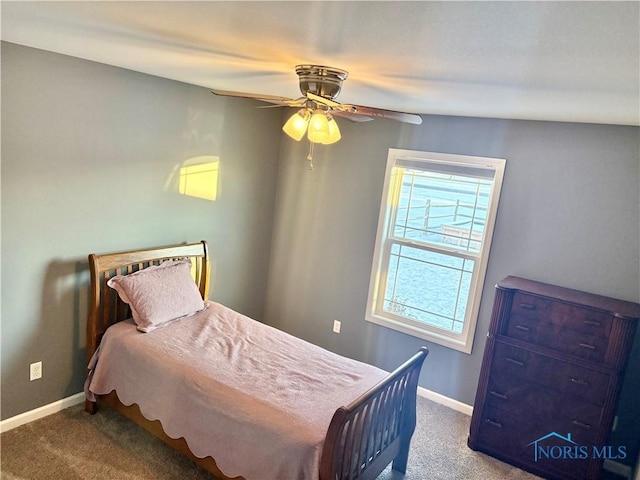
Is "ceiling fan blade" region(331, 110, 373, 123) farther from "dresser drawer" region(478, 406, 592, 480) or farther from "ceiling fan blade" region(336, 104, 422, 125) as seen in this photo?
"dresser drawer" region(478, 406, 592, 480)

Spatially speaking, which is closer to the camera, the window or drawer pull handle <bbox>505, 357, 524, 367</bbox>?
drawer pull handle <bbox>505, 357, 524, 367</bbox>

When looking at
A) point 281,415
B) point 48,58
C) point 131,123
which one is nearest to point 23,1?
point 48,58

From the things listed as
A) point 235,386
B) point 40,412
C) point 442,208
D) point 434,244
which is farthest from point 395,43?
point 40,412

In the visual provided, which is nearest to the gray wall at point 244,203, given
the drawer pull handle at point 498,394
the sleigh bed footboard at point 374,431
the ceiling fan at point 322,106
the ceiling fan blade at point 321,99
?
the drawer pull handle at point 498,394

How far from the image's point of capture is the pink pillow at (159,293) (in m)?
3.13

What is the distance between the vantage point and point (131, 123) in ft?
10.6

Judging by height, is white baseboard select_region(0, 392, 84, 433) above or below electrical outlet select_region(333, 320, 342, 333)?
below

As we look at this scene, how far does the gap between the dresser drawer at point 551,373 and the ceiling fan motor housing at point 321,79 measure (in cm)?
204

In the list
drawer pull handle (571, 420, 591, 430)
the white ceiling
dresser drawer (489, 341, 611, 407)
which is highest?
the white ceiling

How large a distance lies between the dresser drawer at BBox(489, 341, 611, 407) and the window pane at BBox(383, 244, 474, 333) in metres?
0.69

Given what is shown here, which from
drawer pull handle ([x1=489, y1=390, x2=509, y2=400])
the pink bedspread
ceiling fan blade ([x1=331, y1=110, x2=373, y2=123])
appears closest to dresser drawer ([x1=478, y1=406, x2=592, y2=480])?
drawer pull handle ([x1=489, y1=390, x2=509, y2=400])

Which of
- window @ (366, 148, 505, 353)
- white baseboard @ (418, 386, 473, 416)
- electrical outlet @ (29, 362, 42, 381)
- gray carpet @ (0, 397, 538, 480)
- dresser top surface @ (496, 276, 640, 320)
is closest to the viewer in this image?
gray carpet @ (0, 397, 538, 480)

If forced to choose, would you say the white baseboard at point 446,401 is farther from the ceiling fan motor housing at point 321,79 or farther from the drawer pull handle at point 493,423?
the ceiling fan motor housing at point 321,79

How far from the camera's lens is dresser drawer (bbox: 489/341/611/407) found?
285cm
